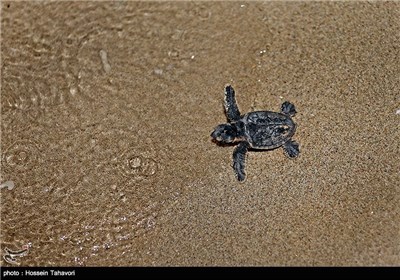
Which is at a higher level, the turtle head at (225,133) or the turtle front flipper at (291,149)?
the turtle head at (225,133)

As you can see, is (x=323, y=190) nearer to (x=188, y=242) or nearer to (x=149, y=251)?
(x=188, y=242)

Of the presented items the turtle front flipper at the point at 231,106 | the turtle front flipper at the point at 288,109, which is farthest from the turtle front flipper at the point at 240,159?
the turtle front flipper at the point at 288,109

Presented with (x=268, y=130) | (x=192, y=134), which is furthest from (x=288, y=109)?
(x=192, y=134)

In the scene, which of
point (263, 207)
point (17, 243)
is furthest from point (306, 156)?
point (17, 243)

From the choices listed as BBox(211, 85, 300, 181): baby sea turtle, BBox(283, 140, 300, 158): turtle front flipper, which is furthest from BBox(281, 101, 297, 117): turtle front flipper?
BBox(283, 140, 300, 158): turtle front flipper

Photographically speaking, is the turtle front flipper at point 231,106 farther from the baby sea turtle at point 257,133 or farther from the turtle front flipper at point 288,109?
the turtle front flipper at point 288,109

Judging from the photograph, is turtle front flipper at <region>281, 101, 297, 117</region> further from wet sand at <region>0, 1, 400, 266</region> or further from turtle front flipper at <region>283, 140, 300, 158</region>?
turtle front flipper at <region>283, 140, 300, 158</region>
